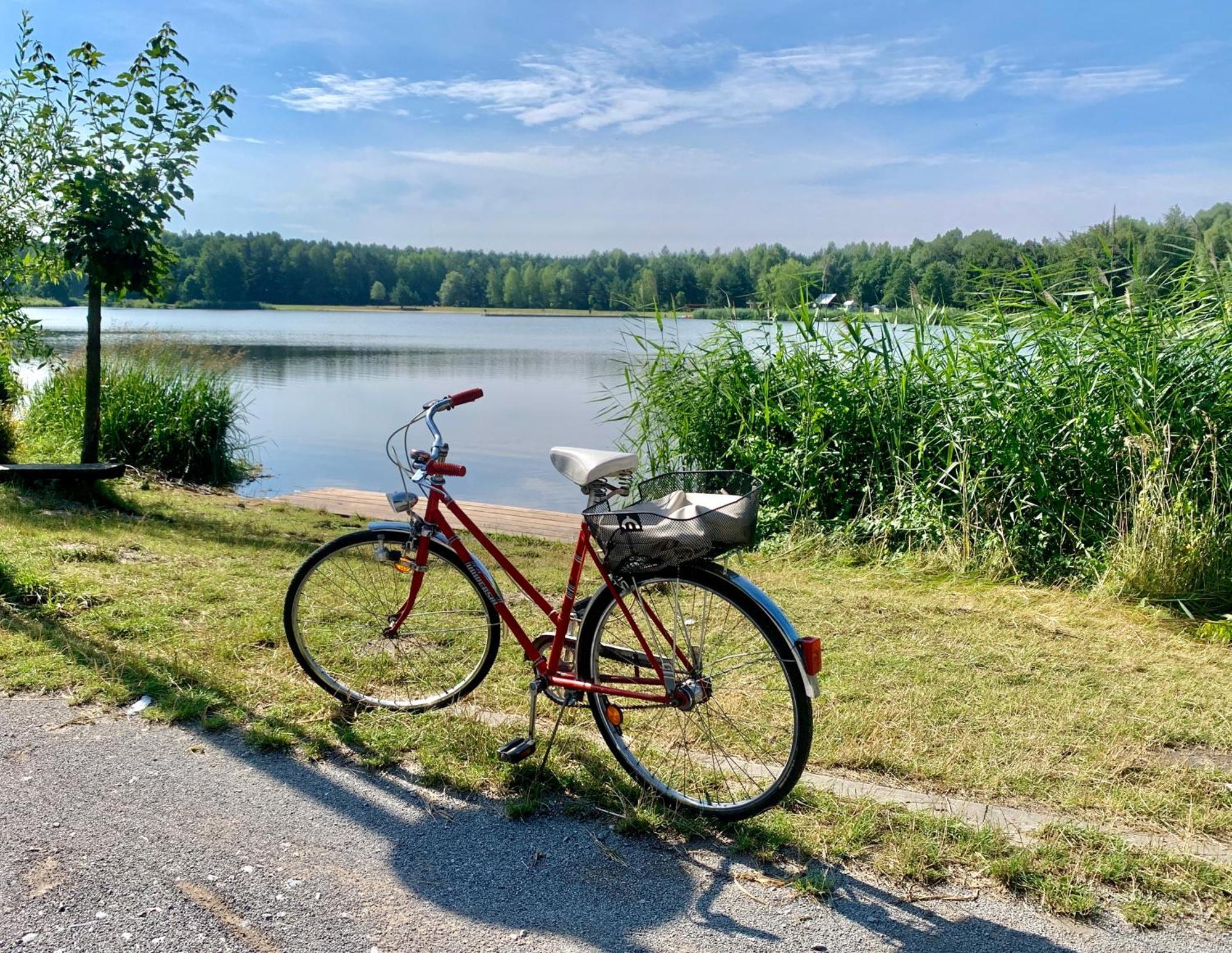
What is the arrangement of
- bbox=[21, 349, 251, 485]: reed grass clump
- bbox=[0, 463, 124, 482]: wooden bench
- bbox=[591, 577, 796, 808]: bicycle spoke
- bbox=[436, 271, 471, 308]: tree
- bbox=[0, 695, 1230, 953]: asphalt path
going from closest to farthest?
bbox=[0, 695, 1230, 953]: asphalt path
bbox=[591, 577, 796, 808]: bicycle spoke
bbox=[0, 463, 124, 482]: wooden bench
bbox=[21, 349, 251, 485]: reed grass clump
bbox=[436, 271, 471, 308]: tree

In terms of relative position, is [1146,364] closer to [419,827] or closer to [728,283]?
[728,283]

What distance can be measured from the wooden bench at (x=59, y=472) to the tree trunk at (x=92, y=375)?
33 centimetres

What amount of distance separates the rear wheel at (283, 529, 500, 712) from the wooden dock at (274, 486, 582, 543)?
167 inches

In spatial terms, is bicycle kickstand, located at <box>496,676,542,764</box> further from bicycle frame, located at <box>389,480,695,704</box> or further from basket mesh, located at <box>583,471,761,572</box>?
basket mesh, located at <box>583,471,761,572</box>

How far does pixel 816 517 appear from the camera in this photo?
7266mm

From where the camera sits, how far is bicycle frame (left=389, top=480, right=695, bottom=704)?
287cm

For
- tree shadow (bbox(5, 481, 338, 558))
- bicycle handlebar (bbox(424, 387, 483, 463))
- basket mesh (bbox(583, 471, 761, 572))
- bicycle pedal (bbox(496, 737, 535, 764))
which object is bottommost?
tree shadow (bbox(5, 481, 338, 558))

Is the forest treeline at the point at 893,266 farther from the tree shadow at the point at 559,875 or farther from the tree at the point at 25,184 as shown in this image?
the tree shadow at the point at 559,875

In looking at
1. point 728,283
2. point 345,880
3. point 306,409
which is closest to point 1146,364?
point 728,283

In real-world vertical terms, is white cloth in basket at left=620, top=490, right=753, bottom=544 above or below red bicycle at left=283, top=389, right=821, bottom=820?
above

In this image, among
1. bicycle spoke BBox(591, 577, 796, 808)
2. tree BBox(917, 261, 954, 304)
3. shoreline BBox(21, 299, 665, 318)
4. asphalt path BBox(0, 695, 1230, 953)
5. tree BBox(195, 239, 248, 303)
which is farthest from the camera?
shoreline BBox(21, 299, 665, 318)

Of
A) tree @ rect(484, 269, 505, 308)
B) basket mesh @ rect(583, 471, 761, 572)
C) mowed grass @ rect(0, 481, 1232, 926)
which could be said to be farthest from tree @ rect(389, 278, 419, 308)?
basket mesh @ rect(583, 471, 761, 572)

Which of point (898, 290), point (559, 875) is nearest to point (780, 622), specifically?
point (559, 875)

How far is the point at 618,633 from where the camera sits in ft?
9.72
